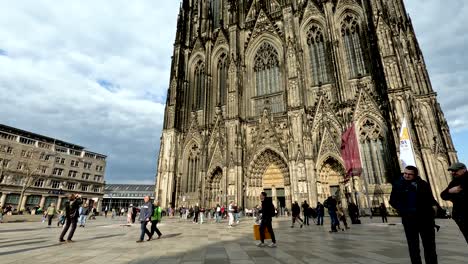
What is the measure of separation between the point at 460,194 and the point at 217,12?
41771mm

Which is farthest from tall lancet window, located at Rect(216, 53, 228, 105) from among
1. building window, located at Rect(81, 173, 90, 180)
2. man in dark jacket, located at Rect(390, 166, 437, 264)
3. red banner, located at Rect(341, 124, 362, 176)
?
building window, located at Rect(81, 173, 90, 180)

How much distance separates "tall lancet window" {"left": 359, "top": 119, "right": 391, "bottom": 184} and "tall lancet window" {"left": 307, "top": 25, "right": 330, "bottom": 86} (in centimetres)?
714

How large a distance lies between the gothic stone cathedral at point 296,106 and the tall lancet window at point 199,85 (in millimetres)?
185

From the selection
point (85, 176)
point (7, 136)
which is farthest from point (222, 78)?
point (85, 176)

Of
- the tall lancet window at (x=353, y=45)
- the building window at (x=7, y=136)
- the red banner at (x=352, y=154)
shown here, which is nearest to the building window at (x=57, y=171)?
the building window at (x=7, y=136)

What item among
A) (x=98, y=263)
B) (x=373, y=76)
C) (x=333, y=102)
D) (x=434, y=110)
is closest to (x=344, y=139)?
(x=333, y=102)

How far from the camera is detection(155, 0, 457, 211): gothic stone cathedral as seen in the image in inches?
891

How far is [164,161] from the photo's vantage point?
104 ft

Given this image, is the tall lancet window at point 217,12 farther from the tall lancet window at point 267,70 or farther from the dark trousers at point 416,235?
the dark trousers at point 416,235

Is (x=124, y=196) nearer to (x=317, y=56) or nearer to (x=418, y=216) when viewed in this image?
(x=317, y=56)

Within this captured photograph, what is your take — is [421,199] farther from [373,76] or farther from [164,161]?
[164,161]

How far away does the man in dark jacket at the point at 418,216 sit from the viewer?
3.60m

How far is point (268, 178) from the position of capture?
92.0 feet

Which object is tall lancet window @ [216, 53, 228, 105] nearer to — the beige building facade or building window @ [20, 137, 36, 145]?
the beige building facade
